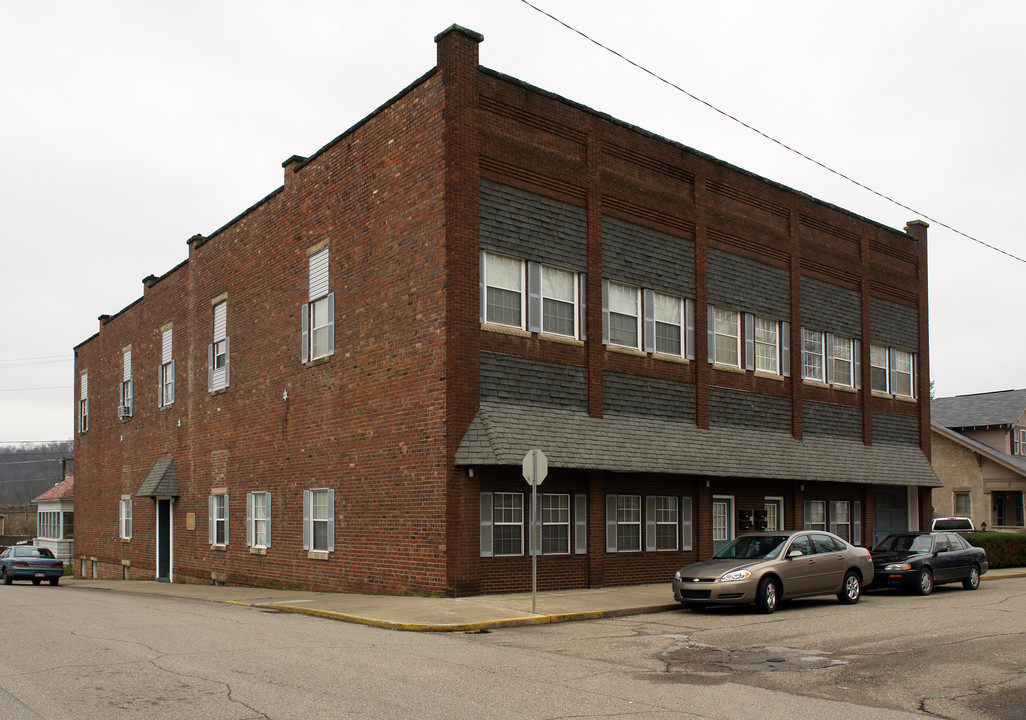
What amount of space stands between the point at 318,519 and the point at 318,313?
16.3 ft

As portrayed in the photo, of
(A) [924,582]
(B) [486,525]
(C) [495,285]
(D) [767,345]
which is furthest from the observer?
(D) [767,345]

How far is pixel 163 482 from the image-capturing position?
31672 mm

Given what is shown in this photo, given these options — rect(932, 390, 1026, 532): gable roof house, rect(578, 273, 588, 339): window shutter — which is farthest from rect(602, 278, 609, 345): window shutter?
rect(932, 390, 1026, 532): gable roof house

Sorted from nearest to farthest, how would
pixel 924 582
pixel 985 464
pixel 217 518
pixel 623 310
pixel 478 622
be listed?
pixel 478 622 < pixel 924 582 < pixel 623 310 < pixel 217 518 < pixel 985 464

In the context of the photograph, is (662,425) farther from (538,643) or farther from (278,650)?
(278,650)

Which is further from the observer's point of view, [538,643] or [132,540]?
[132,540]

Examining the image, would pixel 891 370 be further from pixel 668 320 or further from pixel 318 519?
pixel 318 519

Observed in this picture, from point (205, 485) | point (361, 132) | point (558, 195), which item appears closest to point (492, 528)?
point (558, 195)

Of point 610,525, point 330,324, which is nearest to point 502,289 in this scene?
point 330,324

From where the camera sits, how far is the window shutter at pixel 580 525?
20.8 m

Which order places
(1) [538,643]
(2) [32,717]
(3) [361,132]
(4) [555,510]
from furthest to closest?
(3) [361,132], (4) [555,510], (1) [538,643], (2) [32,717]

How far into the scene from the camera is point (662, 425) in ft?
75.4

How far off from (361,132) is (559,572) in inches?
421

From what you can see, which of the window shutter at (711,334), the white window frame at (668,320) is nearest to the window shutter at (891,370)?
the window shutter at (711,334)
